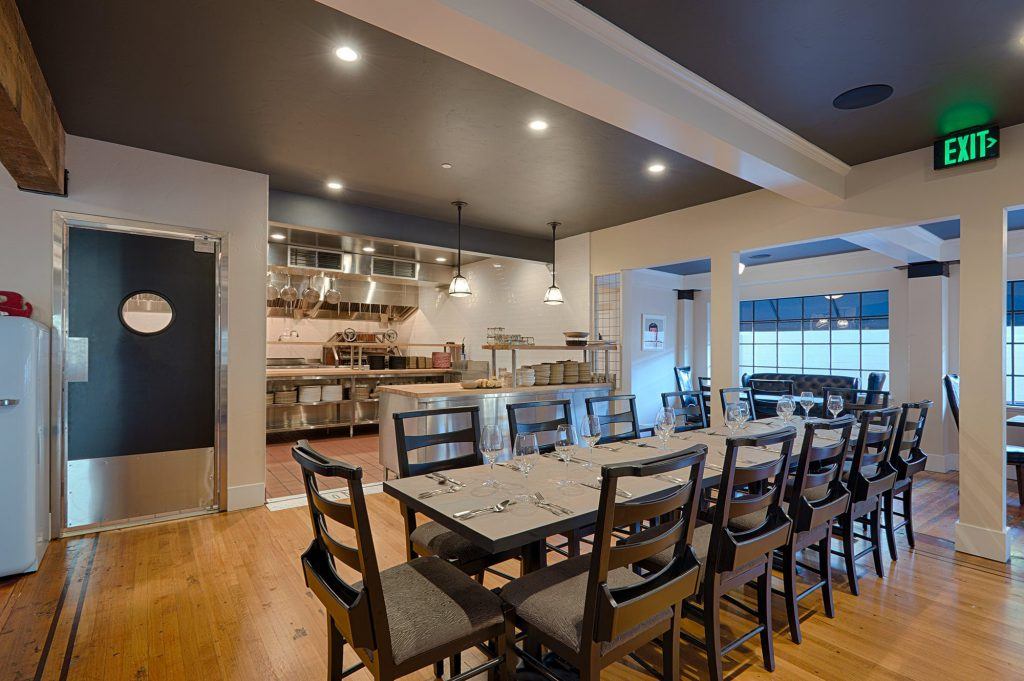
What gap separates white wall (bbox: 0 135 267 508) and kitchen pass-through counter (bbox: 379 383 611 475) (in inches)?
43.7

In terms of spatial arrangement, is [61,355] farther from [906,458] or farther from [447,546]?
[906,458]

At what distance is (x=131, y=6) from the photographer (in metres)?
2.17

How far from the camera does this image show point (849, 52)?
2.48 metres

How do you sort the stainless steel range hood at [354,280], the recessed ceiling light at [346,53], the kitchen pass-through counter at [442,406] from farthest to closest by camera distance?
the stainless steel range hood at [354,280] < the kitchen pass-through counter at [442,406] < the recessed ceiling light at [346,53]

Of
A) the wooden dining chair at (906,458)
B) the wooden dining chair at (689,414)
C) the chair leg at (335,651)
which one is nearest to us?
the chair leg at (335,651)

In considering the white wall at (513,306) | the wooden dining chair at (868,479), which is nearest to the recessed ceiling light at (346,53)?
the wooden dining chair at (868,479)

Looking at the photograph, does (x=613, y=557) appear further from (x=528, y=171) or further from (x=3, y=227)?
(x=3, y=227)

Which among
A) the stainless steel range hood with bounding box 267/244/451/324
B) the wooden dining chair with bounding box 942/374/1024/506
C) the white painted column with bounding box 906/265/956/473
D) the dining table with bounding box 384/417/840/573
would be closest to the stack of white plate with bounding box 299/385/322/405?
the stainless steel range hood with bounding box 267/244/451/324

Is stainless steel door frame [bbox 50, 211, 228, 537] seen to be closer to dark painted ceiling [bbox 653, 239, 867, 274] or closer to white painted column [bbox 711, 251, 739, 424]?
white painted column [bbox 711, 251, 739, 424]

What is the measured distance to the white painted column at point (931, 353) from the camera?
5754 mm

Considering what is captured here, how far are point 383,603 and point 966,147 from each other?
14.5 ft

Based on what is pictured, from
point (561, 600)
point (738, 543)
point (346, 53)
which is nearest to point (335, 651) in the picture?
point (561, 600)

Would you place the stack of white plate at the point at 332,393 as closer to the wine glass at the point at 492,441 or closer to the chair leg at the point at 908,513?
the wine glass at the point at 492,441

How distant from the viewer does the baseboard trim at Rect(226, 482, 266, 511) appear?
4113 millimetres
